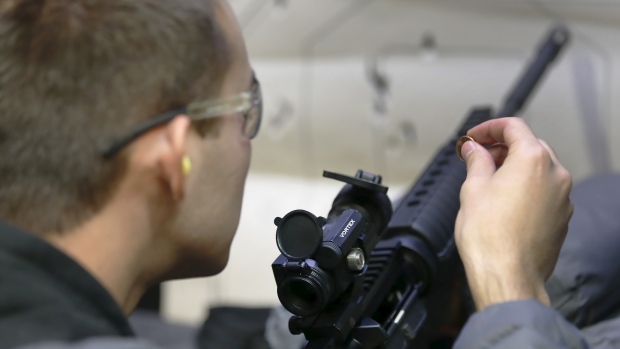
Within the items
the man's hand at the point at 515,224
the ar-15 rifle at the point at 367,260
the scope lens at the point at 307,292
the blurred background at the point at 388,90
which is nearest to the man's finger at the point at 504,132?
the man's hand at the point at 515,224

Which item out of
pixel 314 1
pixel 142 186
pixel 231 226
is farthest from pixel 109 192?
pixel 314 1

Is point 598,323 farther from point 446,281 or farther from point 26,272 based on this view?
point 26,272

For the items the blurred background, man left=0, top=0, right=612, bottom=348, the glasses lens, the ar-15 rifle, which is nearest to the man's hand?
man left=0, top=0, right=612, bottom=348

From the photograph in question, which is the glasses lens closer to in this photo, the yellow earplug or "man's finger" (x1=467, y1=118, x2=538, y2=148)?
the yellow earplug

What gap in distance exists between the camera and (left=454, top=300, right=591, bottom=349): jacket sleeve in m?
0.61

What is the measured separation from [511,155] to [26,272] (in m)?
0.44

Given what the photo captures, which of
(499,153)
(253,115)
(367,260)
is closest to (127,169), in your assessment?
(253,115)

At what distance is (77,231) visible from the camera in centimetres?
65

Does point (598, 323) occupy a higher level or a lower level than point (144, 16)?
lower

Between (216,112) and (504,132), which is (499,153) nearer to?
(504,132)

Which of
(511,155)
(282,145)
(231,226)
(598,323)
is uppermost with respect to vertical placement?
(511,155)

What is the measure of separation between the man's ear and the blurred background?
913 mm

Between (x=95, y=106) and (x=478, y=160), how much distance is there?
0.37m

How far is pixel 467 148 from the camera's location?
794mm
